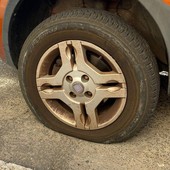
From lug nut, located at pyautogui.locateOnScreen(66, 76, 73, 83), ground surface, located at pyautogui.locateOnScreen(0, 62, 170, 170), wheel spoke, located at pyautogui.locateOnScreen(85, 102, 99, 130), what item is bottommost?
→ ground surface, located at pyautogui.locateOnScreen(0, 62, 170, 170)

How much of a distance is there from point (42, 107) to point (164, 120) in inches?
36.9

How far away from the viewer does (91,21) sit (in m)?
2.31

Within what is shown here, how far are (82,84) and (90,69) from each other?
12cm

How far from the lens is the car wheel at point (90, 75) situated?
2.29 m

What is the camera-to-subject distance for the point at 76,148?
2594 mm

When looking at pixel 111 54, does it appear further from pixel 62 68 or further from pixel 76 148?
pixel 76 148

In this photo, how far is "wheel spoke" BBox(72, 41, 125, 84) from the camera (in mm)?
2357

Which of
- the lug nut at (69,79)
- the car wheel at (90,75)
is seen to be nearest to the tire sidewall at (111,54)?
the car wheel at (90,75)

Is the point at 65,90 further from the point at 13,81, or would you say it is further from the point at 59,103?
the point at 13,81

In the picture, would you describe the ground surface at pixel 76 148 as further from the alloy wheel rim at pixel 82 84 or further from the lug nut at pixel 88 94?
the lug nut at pixel 88 94

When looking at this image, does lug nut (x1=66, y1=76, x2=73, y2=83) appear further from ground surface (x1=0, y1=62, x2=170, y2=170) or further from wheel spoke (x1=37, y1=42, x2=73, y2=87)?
ground surface (x1=0, y1=62, x2=170, y2=170)

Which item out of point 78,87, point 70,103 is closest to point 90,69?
point 78,87

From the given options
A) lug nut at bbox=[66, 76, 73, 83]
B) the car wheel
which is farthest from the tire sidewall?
lug nut at bbox=[66, 76, 73, 83]

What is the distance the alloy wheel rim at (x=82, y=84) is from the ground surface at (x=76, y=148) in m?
0.17
